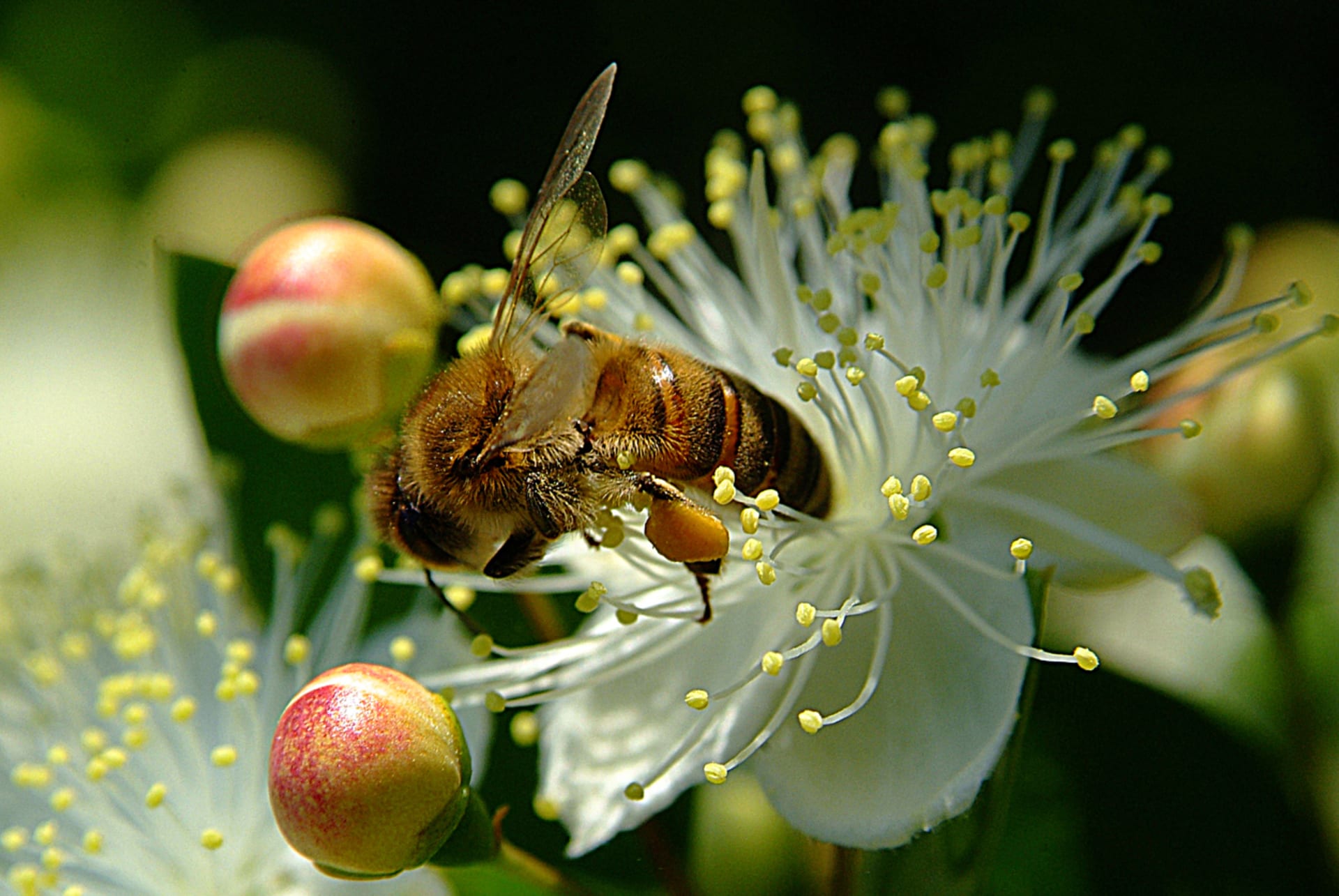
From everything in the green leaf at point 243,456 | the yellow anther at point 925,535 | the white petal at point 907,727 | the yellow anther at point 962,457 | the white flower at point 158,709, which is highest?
the yellow anther at point 962,457

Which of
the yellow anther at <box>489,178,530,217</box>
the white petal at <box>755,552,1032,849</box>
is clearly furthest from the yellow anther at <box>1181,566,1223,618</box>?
the yellow anther at <box>489,178,530,217</box>

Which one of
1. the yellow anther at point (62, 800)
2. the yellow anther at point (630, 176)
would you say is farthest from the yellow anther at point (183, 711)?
the yellow anther at point (630, 176)

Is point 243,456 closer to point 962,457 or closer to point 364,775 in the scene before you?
point 364,775

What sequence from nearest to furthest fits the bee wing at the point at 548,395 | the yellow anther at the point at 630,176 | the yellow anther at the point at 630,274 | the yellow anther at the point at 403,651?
1. the bee wing at the point at 548,395
2. the yellow anther at the point at 403,651
3. the yellow anther at the point at 630,274
4. the yellow anther at the point at 630,176

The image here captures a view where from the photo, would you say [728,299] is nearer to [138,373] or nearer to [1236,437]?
[1236,437]

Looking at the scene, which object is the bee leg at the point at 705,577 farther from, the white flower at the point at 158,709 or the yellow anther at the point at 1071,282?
the yellow anther at the point at 1071,282

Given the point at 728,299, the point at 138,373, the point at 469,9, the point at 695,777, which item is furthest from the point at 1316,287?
the point at 138,373
